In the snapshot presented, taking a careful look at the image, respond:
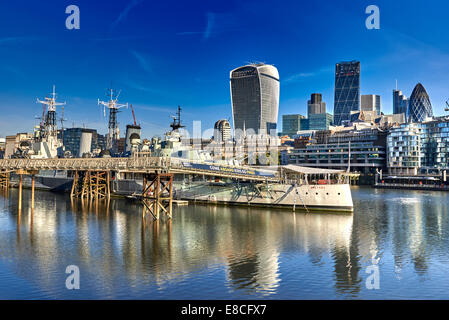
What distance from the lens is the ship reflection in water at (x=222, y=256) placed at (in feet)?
71.6

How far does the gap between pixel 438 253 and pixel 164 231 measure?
2726 cm

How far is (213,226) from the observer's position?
42.5 meters

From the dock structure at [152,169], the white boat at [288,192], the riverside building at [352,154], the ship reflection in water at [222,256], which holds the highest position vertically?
the riverside building at [352,154]

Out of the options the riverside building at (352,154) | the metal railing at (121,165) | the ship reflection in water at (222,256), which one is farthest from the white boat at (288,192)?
the riverside building at (352,154)

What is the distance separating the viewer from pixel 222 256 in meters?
29.1

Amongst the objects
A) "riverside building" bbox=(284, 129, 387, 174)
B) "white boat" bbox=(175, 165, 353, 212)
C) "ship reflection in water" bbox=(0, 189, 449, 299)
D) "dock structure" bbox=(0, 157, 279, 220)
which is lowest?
"ship reflection in water" bbox=(0, 189, 449, 299)

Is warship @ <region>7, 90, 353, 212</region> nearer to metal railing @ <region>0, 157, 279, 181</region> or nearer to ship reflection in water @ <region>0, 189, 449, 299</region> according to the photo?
metal railing @ <region>0, 157, 279, 181</region>

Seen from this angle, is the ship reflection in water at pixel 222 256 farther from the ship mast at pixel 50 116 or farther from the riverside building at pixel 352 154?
the riverside building at pixel 352 154

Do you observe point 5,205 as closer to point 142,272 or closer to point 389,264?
point 142,272

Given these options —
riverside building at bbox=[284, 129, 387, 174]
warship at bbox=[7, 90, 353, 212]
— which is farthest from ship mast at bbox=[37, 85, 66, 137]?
riverside building at bbox=[284, 129, 387, 174]

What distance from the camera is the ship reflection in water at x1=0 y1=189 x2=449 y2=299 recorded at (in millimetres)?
21828

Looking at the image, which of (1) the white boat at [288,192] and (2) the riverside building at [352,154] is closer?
(1) the white boat at [288,192]

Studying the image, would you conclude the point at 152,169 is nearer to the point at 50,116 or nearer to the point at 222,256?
the point at 222,256

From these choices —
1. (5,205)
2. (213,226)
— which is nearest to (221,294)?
(213,226)
